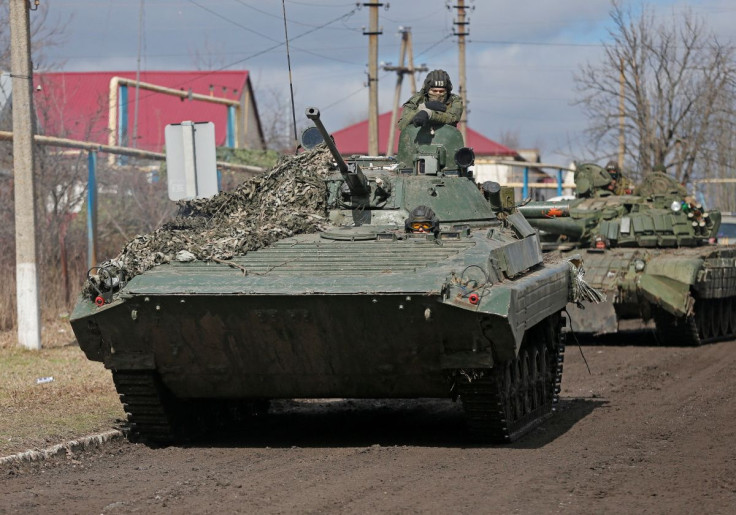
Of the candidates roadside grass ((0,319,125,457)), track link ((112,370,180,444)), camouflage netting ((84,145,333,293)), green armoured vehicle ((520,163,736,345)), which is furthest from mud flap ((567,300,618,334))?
track link ((112,370,180,444))

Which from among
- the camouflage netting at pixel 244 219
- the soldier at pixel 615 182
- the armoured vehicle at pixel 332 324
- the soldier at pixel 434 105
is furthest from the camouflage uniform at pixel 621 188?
the armoured vehicle at pixel 332 324

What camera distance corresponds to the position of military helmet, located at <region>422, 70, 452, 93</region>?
1197cm

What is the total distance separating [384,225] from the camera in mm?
10297

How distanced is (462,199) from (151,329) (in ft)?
10.3

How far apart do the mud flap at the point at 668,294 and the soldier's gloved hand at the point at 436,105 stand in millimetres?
6202

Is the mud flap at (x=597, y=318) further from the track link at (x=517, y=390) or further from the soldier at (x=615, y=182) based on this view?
the track link at (x=517, y=390)

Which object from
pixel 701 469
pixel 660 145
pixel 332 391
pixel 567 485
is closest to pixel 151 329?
pixel 332 391

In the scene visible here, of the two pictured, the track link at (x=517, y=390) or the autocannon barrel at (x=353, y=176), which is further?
the autocannon barrel at (x=353, y=176)

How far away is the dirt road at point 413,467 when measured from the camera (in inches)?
277

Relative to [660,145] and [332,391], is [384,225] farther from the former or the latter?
[660,145]

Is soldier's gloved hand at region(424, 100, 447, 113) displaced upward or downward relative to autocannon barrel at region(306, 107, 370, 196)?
upward

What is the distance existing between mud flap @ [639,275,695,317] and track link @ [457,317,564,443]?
5.93 metres

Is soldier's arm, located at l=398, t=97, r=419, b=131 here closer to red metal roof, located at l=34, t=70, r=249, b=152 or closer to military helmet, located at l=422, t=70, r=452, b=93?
military helmet, located at l=422, t=70, r=452, b=93

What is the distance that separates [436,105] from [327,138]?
2353 millimetres
